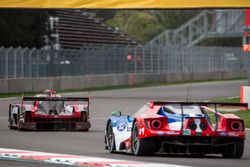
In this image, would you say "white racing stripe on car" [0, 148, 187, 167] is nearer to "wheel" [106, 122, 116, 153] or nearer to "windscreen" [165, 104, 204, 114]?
"wheel" [106, 122, 116, 153]

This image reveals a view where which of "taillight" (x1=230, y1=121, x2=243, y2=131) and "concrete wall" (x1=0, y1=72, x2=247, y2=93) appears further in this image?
"concrete wall" (x1=0, y1=72, x2=247, y2=93)

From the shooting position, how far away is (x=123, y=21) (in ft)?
395

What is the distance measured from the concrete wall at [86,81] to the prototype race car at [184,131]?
22.7 meters

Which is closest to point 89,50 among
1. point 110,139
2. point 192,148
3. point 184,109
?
point 110,139

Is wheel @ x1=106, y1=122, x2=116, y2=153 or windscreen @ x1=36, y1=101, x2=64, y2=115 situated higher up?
windscreen @ x1=36, y1=101, x2=64, y2=115

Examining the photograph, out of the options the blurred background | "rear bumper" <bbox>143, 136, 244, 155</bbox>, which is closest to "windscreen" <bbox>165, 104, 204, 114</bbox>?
"rear bumper" <bbox>143, 136, 244, 155</bbox>

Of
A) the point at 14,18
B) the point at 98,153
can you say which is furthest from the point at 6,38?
the point at 98,153

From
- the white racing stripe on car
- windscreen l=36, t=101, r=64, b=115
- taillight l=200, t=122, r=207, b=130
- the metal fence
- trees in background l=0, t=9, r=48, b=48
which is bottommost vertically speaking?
the white racing stripe on car

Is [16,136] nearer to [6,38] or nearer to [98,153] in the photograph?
[98,153]

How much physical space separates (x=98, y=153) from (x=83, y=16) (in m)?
61.2

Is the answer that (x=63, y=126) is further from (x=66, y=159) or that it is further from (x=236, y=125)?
(x=66, y=159)

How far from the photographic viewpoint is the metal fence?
43.6 metres

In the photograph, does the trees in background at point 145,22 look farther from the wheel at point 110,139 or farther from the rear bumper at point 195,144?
the rear bumper at point 195,144

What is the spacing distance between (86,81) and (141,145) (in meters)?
35.7
